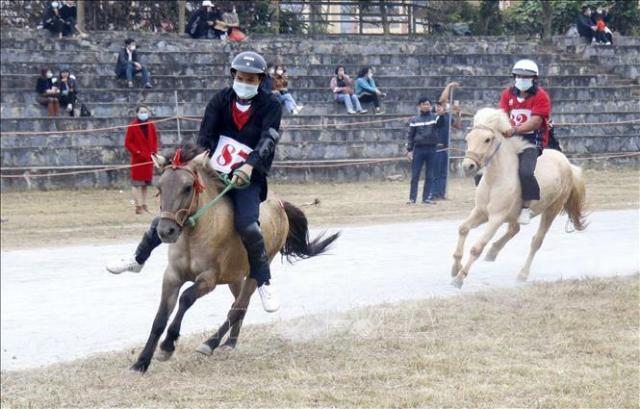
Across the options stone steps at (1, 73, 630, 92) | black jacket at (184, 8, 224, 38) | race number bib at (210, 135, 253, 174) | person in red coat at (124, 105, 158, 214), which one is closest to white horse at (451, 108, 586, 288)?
race number bib at (210, 135, 253, 174)

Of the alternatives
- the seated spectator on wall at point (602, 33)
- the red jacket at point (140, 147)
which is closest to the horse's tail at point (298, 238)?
the red jacket at point (140, 147)

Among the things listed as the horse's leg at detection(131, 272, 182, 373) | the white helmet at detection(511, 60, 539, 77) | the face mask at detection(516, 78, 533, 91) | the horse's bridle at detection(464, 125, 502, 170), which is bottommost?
the horse's leg at detection(131, 272, 182, 373)

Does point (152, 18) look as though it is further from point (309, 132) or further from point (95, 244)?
point (95, 244)

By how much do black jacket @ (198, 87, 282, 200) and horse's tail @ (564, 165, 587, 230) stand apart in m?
6.46

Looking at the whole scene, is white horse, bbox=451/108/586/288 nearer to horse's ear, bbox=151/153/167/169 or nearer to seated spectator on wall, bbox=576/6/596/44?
horse's ear, bbox=151/153/167/169

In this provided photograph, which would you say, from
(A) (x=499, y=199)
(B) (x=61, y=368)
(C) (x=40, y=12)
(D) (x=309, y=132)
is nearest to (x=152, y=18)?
(C) (x=40, y=12)

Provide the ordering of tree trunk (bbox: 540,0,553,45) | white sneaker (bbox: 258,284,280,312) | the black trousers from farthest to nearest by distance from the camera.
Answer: tree trunk (bbox: 540,0,553,45)
the black trousers
white sneaker (bbox: 258,284,280,312)

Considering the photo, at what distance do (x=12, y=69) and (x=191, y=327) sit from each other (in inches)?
688

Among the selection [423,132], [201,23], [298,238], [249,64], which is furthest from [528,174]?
[201,23]

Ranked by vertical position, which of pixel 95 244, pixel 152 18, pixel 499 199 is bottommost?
pixel 95 244

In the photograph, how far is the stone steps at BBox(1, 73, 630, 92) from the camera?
2766 cm

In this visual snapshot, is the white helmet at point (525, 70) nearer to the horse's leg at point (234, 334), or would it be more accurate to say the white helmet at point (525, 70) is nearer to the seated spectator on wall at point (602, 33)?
the horse's leg at point (234, 334)

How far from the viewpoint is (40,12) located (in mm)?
33219

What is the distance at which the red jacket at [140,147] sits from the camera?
21.2m
